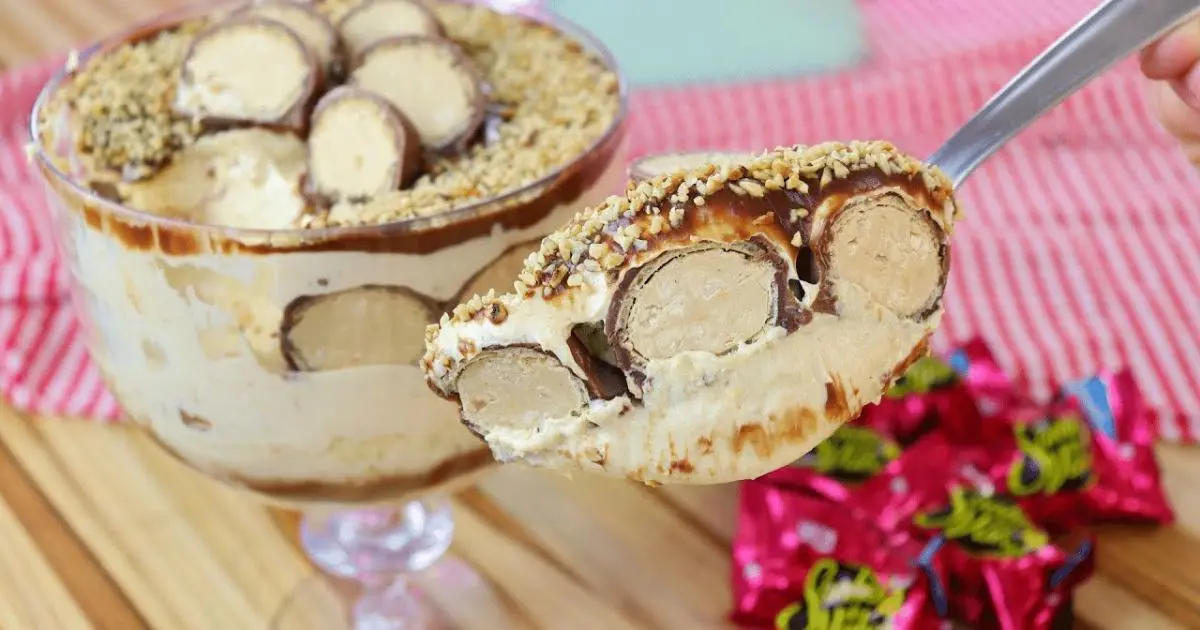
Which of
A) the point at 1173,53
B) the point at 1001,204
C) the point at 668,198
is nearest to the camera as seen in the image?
the point at 668,198

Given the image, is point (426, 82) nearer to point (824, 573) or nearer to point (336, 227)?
point (336, 227)

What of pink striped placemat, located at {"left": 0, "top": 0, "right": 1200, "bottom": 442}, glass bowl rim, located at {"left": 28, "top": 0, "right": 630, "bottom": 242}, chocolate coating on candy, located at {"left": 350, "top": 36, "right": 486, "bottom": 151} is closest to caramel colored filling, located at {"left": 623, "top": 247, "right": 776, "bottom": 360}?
glass bowl rim, located at {"left": 28, "top": 0, "right": 630, "bottom": 242}

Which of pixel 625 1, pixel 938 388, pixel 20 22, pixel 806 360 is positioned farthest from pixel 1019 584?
pixel 20 22

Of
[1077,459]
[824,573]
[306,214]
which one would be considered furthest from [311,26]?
[1077,459]

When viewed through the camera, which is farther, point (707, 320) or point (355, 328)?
point (355, 328)

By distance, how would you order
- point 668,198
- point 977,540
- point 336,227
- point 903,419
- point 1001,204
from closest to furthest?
point 668,198, point 336,227, point 977,540, point 903,419, point 1001,204

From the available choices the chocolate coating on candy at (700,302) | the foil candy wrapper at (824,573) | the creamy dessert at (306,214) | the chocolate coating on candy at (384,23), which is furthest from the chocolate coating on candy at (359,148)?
the foil candy wrapper at (824,573)

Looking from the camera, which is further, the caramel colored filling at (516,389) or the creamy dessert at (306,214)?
the creamy dessert at (306,214)

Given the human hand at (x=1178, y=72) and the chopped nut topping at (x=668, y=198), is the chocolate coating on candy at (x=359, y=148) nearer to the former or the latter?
the chopped nut topping at (x=668, y=198)
